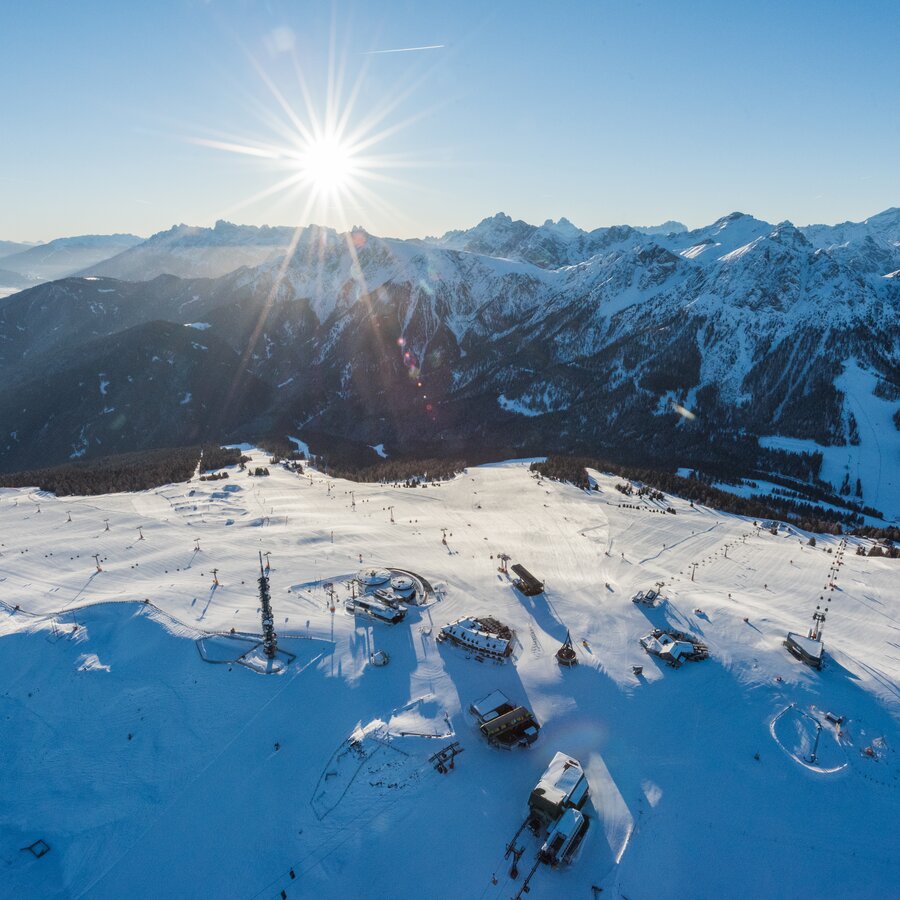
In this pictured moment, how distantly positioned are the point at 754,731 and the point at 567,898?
1461cm

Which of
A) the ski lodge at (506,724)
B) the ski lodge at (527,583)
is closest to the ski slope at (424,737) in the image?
the ski lodge at (506,724)

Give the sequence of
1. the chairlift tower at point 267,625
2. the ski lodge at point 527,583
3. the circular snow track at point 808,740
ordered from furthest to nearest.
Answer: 1. the ski lodge at point 527,583
2. the chairlift tower at point 267,625
3. the circular snow track at point 808,740

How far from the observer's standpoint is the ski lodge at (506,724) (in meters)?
28.1

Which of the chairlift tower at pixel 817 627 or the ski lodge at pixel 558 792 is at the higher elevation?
the chairlift tower at pixel 817 627

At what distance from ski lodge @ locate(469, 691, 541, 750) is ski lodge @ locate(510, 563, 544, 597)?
47.1 ft

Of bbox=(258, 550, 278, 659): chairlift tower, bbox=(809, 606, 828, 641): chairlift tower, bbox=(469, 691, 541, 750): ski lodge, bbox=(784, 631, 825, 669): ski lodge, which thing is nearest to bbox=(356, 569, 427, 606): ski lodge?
bbox=(258, 550, 278, 659): chairlift tower

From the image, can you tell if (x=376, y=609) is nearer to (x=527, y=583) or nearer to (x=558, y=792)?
(x=527, y=583)

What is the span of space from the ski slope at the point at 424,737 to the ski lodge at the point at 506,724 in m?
0.69

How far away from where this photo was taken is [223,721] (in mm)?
30297

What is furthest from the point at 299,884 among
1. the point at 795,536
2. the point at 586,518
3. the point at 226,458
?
the point at 226,458

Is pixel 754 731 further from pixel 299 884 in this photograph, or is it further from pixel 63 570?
pixel 63 570

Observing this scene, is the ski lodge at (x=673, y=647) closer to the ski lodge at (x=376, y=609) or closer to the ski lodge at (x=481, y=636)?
the ski lodge at (x=481, y=636)

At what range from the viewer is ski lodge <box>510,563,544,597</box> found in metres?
44.0

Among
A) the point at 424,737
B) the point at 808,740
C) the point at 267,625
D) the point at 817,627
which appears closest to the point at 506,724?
the point at 424,737
